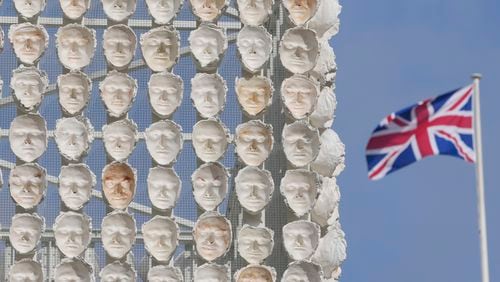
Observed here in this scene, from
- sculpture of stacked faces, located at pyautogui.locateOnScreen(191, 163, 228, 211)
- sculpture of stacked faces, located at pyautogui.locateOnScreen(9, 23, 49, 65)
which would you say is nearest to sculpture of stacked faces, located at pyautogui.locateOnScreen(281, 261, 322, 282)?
sculpture of stacked faces, located at pyautogui.locateOnScreen(191, 163, 228, 211)

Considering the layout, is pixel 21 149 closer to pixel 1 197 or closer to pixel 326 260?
pixel 1 197

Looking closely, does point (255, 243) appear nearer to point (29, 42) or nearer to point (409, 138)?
point (29, 42)

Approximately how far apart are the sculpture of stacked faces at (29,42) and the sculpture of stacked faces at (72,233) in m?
3.96

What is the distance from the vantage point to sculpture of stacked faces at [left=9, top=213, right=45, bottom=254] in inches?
2808

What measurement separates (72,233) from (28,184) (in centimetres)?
161

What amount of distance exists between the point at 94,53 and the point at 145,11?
190 cm

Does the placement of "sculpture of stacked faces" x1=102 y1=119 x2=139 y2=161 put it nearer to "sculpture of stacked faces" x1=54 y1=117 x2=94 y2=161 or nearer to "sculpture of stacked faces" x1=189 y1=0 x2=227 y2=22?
"sculpture of stacked faces" x1=54 y1=117 x2=94 y2=161

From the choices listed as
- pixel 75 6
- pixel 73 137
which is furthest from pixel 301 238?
pixel 75 6

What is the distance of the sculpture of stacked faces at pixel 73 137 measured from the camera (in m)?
71.8

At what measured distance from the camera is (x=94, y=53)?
73125 mm

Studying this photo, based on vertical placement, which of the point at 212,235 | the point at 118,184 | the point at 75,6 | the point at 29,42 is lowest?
the point at 212,235

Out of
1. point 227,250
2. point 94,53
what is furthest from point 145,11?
point 227,250

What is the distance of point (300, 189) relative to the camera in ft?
234

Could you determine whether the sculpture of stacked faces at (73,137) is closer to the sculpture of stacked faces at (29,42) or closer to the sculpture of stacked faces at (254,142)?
the sculpture of stacked faces at (29,42)
